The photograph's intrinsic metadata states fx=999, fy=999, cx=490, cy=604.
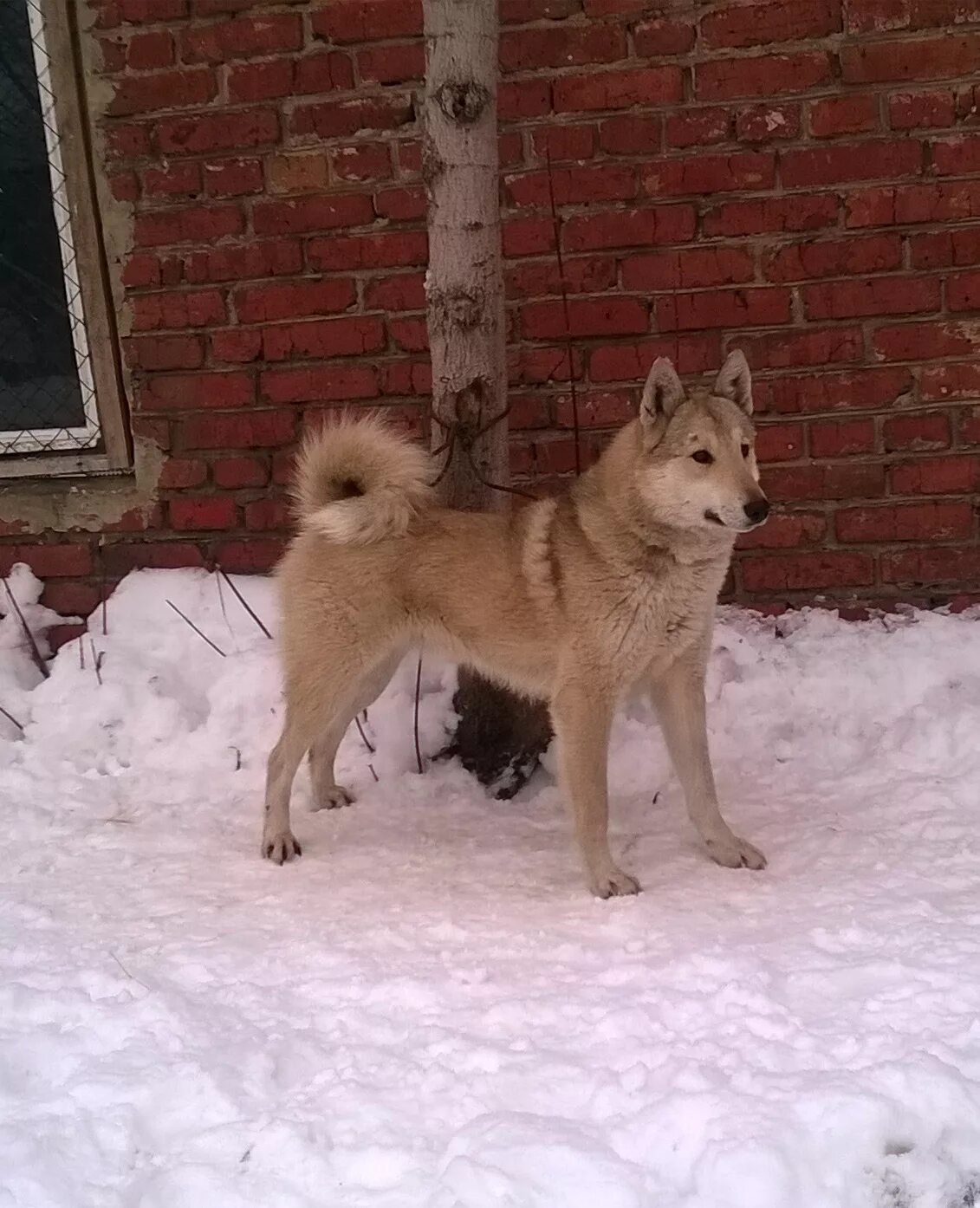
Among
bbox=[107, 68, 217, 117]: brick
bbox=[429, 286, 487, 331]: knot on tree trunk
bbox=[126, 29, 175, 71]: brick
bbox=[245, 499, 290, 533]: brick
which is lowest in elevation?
bbox=[245, 499, 290, 533]: brick

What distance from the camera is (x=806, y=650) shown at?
130 inches

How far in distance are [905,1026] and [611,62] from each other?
9.51ft

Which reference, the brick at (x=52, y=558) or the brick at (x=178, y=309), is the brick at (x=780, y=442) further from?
the brick at (x=52, y=558)

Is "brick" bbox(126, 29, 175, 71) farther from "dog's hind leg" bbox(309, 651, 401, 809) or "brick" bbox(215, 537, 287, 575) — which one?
"dog's hind leg" bbox(309, 651, 401, 809)

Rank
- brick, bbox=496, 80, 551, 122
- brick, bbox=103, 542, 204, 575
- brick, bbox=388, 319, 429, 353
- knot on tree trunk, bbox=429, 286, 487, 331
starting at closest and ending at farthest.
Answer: knot on tree trunk, bbox=429, 286, 487, 331
brick, bbox=496, 80, 551, 122
brick, bbox=388, 319, 429, 353
brick, bbox=103, 542, 204, 575

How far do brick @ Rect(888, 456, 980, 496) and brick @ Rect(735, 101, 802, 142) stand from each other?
1.13 metres

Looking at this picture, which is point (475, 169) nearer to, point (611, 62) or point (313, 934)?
point (611, 62)

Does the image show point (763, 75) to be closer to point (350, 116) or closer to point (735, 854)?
point (350, 116)

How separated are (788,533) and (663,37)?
A: 64.8 inches

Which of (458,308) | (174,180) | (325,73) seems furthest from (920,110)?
(174,180)

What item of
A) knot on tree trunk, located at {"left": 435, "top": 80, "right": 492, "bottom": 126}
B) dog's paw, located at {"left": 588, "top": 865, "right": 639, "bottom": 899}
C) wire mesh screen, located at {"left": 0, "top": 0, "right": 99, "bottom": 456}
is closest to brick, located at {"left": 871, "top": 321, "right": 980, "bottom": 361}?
knot on tree trunk, located at {"left": 435, "top": 80, "right": 492, "bottom": 126}

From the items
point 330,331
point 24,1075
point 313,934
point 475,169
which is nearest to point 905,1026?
point 313,934

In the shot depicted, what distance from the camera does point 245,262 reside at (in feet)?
11.6

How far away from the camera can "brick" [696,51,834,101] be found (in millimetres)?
3129
